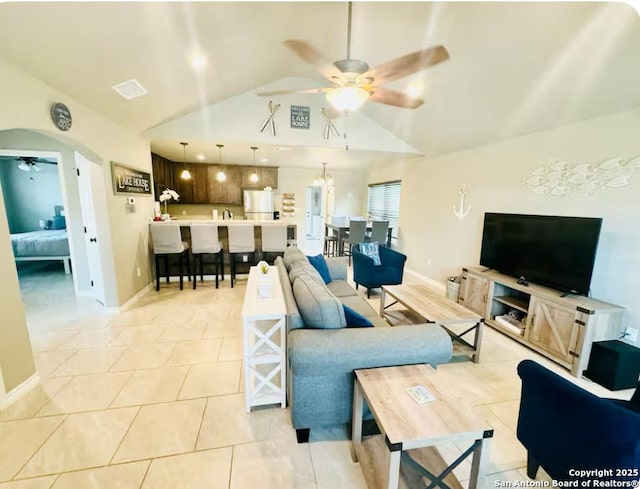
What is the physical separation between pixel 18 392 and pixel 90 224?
2.36 meters

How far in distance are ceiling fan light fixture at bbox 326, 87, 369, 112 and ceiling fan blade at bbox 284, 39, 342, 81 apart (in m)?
0.10

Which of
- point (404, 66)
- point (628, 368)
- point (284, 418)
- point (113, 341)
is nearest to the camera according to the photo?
point (404, 66)

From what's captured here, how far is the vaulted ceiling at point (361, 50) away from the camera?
1808 millimetres

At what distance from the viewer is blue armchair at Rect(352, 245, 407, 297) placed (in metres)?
3.92

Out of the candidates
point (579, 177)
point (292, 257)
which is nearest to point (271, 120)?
point (292, 257)

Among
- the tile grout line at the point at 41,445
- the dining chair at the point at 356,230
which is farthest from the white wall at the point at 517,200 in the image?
the tile grout line at the point at 41,445

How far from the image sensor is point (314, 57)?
1.72 m

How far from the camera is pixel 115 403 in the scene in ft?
6.43

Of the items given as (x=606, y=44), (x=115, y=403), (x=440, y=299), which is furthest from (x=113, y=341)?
(x=606, y=44)

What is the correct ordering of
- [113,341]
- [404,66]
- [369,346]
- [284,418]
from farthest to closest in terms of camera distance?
[113,341] < [284,418] < [404,66] < [369,346]

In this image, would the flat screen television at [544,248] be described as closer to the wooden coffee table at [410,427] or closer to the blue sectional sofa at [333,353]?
the blue sectional sofa at [333,353]

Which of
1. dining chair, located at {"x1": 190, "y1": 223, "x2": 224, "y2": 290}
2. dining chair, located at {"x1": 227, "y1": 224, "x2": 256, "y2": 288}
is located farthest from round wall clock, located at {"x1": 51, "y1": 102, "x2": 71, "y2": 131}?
dining chair, located at {"x1": 227, "y1": 224, "x2": 256, "y2": 288}

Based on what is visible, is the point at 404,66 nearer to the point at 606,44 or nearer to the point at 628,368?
the point at 606,44

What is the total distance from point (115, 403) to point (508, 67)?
13.7 feet
